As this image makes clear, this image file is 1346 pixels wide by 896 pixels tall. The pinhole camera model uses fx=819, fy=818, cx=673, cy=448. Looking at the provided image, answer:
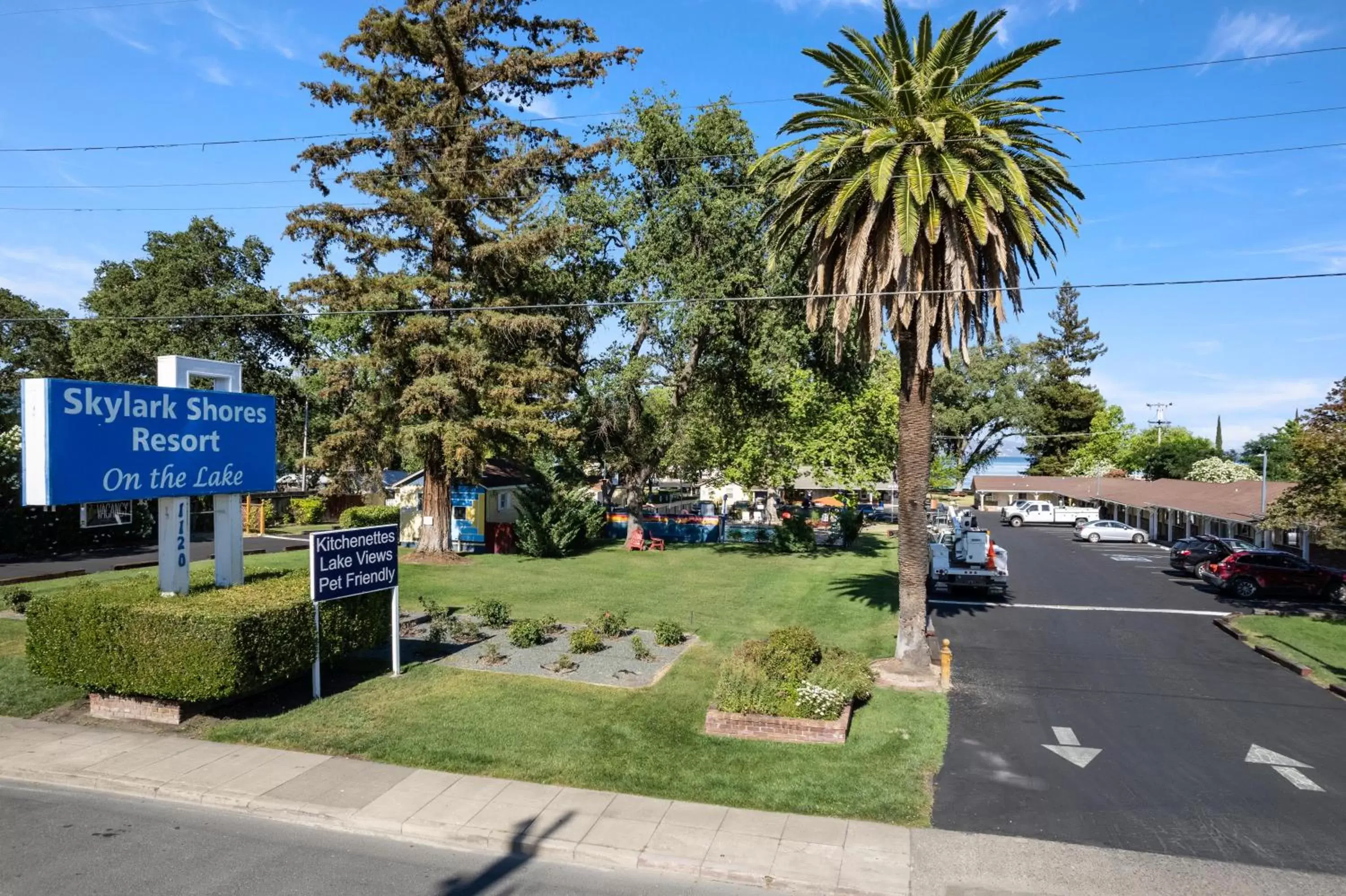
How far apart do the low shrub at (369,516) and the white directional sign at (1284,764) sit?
1347 inches

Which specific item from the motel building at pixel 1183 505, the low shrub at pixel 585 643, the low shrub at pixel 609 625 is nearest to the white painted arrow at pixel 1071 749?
the low shrub at pixel 585 643

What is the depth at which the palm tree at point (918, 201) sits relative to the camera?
15.0 meters

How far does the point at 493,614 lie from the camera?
18.8 meters

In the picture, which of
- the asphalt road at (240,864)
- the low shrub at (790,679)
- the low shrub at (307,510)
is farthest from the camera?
the low shrub at (307,510)

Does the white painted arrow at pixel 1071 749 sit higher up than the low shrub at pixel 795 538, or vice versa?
the low shrub at pixel 795 538

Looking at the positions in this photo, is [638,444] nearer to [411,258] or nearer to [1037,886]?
[411,258]

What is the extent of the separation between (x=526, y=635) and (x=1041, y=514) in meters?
56.6

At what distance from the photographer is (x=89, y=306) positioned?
52188 mm

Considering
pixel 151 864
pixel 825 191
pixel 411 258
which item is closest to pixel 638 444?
pixel 411 258

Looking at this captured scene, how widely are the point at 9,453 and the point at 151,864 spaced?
3103cm

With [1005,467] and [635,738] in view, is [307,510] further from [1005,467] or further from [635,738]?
[1005,467]

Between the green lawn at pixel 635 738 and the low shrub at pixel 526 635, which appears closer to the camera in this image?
the green lawn at pixel 635 738

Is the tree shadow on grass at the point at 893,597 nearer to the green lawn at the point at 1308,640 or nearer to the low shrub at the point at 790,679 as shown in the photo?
the green lawn at the point at 1308,640

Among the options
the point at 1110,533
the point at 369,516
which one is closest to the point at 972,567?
the point at 1110,533
